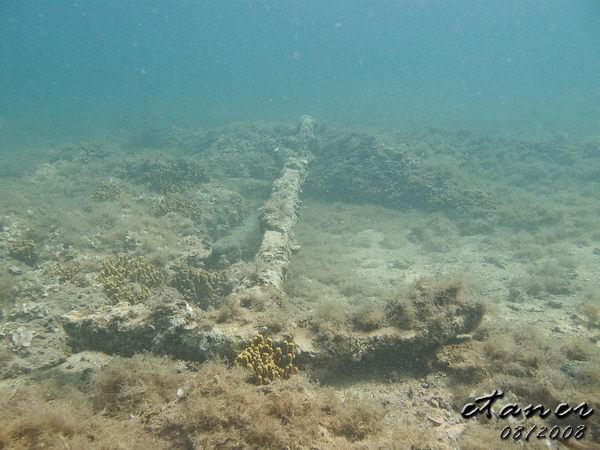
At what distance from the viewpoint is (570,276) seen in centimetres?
765

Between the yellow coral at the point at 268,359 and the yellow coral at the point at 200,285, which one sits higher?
the yellow coral at the point at 268,359

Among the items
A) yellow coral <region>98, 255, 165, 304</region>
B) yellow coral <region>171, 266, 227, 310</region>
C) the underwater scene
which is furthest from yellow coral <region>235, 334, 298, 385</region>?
yellow coral <region>98, 255, 165, 304</region>

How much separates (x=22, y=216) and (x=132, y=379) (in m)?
10.2

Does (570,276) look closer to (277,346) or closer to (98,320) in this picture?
(277,346)

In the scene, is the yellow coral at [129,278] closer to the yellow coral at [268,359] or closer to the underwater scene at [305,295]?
the underwater scene at [305,295]

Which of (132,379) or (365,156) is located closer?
(132,379)

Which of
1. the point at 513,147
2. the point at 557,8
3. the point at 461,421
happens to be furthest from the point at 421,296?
the point at 557,8

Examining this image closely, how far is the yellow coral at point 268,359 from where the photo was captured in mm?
3428

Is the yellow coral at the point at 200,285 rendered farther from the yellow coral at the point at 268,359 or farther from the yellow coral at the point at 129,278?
the yellow coral at the point at 268,359

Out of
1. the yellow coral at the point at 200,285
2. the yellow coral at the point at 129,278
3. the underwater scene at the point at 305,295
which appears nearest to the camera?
the underwater scene at the point at 305,295

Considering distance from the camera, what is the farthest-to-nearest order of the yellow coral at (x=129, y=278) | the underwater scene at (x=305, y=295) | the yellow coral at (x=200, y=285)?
the yellow coral at (x=200, y=285), the yellow coral at (x=129, y=278), the underwater scene at (x=305, y=295)

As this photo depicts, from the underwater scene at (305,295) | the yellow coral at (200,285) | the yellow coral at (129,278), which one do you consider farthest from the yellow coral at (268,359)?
the yellow coral at (129,278)

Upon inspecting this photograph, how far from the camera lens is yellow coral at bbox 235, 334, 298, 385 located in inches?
135

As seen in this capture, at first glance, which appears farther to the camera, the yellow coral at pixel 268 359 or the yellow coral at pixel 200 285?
the yellow coral at pixel 200 285
